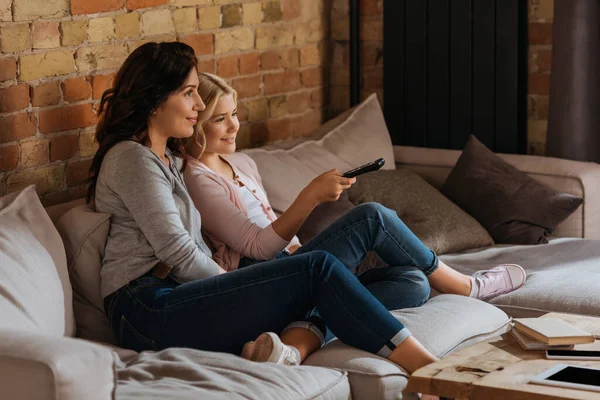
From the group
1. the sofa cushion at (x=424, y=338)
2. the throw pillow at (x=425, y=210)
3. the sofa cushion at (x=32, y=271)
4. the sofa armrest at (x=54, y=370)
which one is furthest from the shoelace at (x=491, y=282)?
the sofa armrest at (x=54, y=370)

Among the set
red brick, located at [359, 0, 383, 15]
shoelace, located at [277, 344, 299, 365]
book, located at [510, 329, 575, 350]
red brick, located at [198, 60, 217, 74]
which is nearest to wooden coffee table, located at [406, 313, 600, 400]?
book, located at [510, 329, 575, 350]

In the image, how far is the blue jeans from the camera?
260 centimetres

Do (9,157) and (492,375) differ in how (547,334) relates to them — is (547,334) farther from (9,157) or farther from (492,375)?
(9,157)

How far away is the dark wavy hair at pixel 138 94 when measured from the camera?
9.24 ft

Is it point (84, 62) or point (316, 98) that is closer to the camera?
point (84, 62)

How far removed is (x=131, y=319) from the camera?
8.68 feet

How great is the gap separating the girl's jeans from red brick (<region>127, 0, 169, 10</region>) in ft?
3.68

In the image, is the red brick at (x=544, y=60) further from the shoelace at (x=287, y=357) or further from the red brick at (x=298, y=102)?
the shoelace at (x=287, y=357)

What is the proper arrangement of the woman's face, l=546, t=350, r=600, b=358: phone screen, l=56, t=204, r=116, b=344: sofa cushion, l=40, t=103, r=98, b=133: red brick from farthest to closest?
l=40, t=103, r=98, b=133: red brick → the woman's face → l=56, t=204, r=116, b=344: sofa cushion → l=546, t=350, r=600, b=358: phone screen

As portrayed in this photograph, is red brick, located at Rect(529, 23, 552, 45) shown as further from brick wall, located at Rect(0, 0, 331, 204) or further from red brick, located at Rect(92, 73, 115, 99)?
red brick, located at Rect(92, 73, 115, 99)

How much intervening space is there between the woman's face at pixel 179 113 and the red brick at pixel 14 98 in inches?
16.6

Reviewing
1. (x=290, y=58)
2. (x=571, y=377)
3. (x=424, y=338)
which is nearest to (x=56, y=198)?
(x=424, y=338)

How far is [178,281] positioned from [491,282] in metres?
1.04

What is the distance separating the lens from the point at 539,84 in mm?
4223
